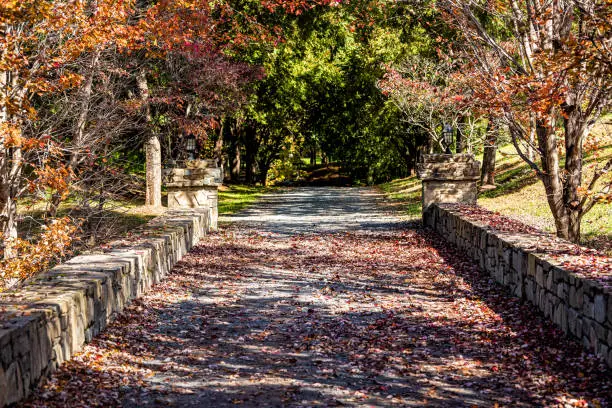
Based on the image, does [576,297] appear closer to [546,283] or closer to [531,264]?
[546,283]

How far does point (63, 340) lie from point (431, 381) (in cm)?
323

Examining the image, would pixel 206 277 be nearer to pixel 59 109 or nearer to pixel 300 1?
pixel 59 109

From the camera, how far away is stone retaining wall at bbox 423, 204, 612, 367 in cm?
604

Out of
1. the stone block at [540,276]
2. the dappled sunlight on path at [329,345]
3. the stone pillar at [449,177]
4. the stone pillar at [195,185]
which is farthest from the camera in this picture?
the stone pillar at [449,177]

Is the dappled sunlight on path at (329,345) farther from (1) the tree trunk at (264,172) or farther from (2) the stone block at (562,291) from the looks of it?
(1) the tree trunk at (264,172)

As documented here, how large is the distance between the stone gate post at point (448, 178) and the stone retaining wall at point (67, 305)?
831 centimetres

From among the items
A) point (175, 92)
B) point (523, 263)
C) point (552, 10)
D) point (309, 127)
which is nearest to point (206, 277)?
point (523, 263)

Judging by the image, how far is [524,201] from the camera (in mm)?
21188

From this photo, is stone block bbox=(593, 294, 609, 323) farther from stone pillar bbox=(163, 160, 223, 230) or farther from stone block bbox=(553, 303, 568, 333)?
stone pillar bbox=(163, 160, 223, 230)

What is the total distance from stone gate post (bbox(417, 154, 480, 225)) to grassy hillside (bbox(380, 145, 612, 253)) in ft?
4.10

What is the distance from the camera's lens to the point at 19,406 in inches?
196

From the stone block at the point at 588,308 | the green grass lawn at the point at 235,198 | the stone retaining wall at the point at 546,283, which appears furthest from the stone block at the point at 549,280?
the green grass lawn at the point at 235,198

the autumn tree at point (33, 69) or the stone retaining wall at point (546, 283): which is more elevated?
the autumn tree at point (33, 69)

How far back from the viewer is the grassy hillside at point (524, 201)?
46.6ft
